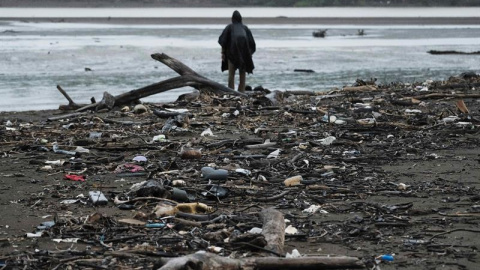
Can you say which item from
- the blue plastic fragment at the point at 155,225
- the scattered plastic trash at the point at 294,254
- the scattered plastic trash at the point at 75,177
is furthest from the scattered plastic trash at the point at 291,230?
the scattered plastic trash at the point at 75,177

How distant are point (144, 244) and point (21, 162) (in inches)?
147

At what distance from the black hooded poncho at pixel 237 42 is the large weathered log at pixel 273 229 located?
904cm

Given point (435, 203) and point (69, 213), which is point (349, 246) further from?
point (69, 213)

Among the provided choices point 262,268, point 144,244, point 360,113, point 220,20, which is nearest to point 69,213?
point 144,244

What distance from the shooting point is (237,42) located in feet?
50.2

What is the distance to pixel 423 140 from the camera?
1024cm

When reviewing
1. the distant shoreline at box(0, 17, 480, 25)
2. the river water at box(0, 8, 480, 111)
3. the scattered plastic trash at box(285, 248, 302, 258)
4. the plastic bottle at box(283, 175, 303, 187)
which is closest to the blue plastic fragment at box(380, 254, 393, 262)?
the scattered plastic trash at box(285, 248, 302, 258)

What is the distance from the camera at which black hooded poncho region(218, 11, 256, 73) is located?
50.2 feet

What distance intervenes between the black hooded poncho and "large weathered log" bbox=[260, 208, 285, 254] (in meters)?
9.04

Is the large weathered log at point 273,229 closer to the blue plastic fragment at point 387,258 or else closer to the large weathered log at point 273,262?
the large weathered log at point 273,262

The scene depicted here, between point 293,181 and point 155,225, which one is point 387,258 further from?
point 293,181

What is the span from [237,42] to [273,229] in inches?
378

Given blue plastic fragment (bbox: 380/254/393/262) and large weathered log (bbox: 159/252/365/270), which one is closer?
large weathered log (bbox: 159/252/365/270)

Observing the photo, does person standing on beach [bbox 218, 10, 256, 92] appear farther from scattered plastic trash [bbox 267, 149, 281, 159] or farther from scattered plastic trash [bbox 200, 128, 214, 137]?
scattered plastic trash [bbox 267, 149, 281, 159]
